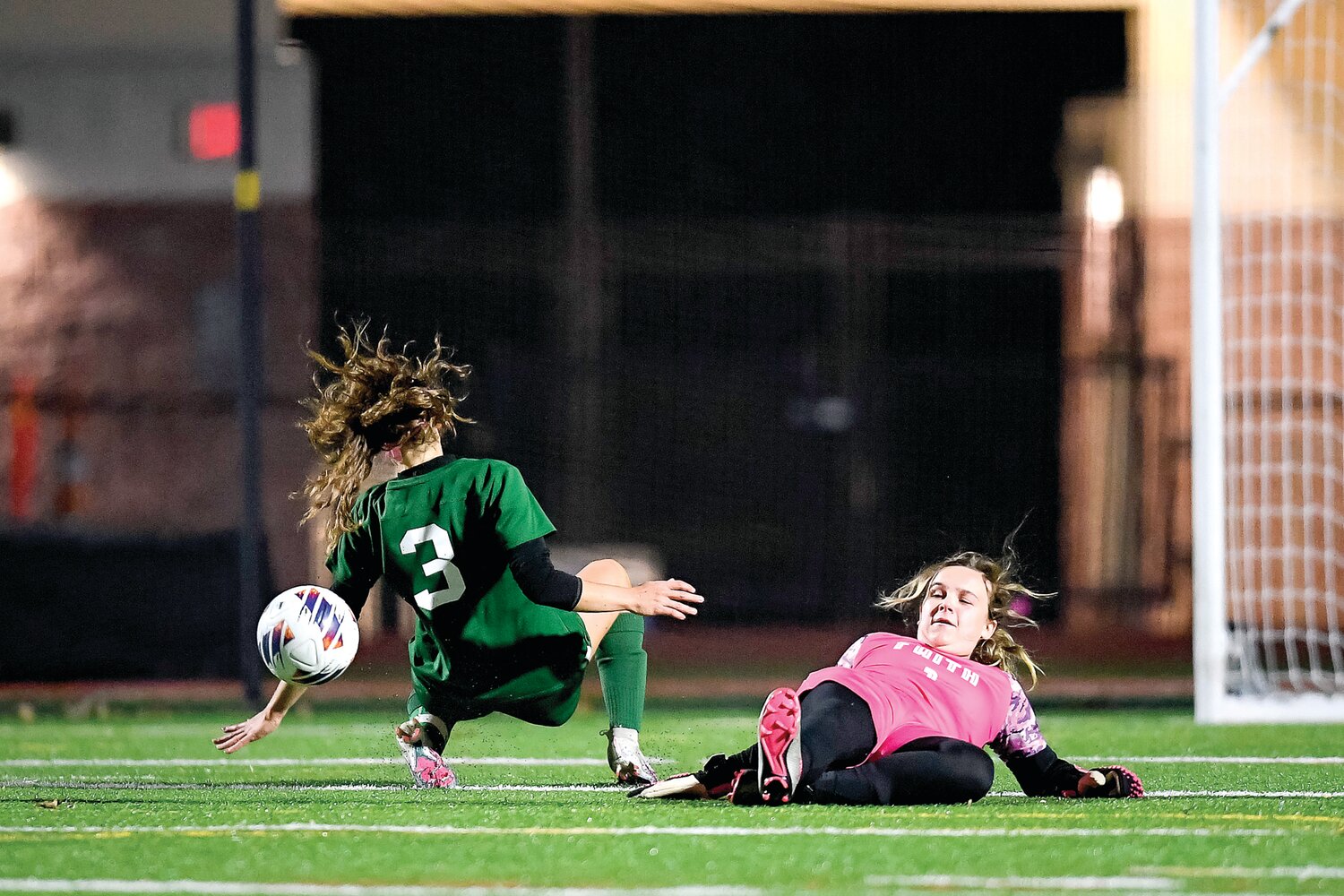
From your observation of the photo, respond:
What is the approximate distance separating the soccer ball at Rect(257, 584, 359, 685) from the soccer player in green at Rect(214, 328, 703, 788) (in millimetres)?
125

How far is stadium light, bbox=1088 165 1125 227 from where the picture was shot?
1605 cm

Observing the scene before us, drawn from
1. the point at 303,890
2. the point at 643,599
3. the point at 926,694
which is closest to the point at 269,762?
the point at 643,599

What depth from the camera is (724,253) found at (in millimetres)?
14258

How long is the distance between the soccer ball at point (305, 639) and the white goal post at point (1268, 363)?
13.8 ft

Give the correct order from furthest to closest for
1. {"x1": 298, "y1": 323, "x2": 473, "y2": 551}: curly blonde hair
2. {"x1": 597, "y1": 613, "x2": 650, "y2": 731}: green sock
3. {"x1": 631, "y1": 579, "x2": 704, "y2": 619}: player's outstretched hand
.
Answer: {"x1": 597, "y1": 613, "x2": 650, "y2": 731}: green sock, {"x1": 298, "y1": 323, "x2": 473, "y2": 551}: curly blonde hair, {"x1": 631, "y1": 579, "x2": 704, "y2": 619}: player's outstretched hand

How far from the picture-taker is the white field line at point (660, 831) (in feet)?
13.8

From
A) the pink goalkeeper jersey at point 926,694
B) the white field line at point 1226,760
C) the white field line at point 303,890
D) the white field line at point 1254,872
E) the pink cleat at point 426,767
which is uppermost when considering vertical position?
the pink goalkeeper jersey at point 926,694

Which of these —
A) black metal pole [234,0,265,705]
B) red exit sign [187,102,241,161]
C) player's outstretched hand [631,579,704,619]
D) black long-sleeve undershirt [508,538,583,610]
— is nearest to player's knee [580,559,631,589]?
black long-sleeve undershirt [508,538,583,610]

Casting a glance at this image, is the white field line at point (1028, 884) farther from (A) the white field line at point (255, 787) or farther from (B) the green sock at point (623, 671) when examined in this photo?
(B) the green sock at point (623, 671)

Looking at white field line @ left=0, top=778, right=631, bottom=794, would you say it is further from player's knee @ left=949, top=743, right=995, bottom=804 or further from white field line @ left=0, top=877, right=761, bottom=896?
white field line @ left=0, top=877, right=761, bottom=896

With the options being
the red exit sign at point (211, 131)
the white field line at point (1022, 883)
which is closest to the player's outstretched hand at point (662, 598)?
the white field line at point (1022, 883)

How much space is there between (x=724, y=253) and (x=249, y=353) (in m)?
5.54

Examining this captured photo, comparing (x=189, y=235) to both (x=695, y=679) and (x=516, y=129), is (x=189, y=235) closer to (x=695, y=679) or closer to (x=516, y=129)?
(x=516, y=129)

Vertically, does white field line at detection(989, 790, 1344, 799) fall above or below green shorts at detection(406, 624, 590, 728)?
below
